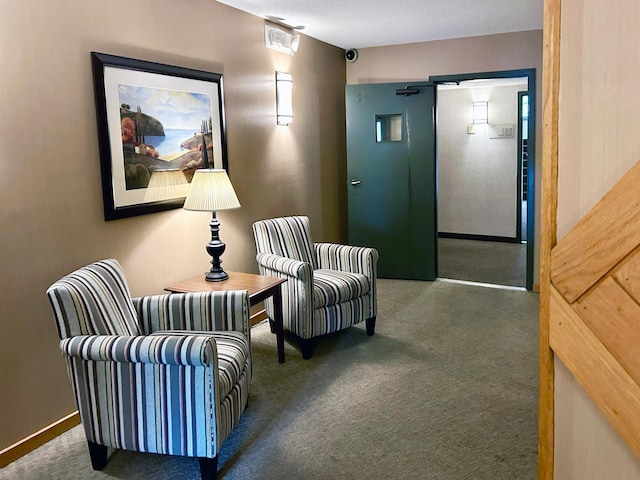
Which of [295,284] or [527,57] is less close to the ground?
[527,57]

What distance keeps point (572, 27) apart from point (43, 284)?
246 cm

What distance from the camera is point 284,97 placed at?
14.9ft

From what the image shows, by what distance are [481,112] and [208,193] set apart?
5.13 meters

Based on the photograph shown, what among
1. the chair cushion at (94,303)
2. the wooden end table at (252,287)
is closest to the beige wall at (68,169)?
the wooden end table at (252,287)

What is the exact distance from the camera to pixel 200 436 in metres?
2.21

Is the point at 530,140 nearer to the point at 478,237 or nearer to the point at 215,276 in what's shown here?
the point at 478,237

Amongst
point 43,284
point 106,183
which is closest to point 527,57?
point 106,183

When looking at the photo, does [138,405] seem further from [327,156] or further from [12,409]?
[327,156]

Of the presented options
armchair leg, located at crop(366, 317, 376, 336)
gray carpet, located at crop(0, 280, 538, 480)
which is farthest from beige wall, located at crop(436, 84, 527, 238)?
armchair leg, located at crop(366, 317, 376, 336)

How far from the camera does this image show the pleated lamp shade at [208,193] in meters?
3.26

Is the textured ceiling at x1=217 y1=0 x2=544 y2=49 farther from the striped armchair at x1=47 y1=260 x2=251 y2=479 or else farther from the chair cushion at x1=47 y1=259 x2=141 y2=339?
the striped armchair at x1=47 y1=260 x2=251 y2=479

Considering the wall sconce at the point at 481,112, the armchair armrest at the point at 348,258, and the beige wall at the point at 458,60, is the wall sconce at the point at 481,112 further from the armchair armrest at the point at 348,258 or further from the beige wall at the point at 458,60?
the armchair armrest at the point at 348,258

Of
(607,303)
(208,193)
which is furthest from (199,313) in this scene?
(607,303)

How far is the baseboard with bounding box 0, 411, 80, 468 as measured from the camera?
2.51 meters
